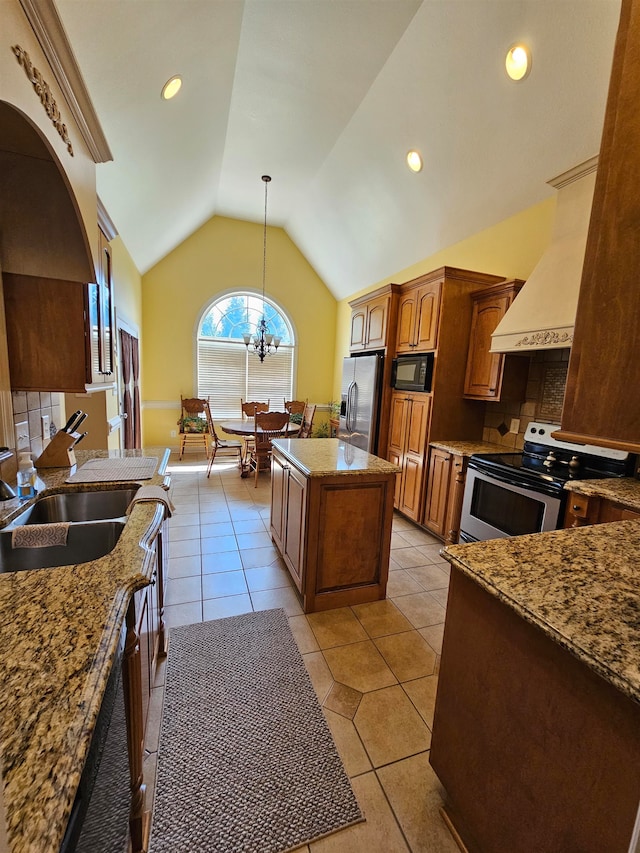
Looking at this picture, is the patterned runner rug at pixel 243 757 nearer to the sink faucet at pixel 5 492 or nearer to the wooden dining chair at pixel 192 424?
the sink faucet at pixel 5 492

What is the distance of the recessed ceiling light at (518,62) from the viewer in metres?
2.22

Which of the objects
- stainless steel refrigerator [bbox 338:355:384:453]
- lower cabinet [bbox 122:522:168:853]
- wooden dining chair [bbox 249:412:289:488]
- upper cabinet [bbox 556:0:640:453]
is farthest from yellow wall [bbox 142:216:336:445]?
upper cabinet [bbox 556:0:640:453]

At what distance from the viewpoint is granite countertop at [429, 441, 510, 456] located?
9.52 ft

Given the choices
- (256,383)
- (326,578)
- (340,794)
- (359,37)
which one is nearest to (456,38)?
(359,37)

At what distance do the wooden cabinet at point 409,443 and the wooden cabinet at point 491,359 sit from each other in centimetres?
45

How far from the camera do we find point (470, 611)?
1.10 metres

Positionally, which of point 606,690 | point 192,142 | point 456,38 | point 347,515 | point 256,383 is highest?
point 456,38

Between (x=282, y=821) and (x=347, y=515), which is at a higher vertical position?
(x=347, y=515)

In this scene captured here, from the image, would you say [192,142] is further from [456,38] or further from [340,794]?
[340,794]

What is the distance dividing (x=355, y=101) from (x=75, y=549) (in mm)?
4134

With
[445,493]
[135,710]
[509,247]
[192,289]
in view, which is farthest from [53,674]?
[192,289]

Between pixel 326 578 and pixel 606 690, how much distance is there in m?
1.62

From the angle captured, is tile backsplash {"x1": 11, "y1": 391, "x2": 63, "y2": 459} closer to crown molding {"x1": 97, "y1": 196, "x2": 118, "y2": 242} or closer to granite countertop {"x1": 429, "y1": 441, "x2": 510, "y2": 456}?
crown molding {"x1": 97, "y1": 196, "x2": 118, "y2": 242}

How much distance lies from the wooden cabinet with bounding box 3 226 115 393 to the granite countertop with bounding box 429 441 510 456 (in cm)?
259
